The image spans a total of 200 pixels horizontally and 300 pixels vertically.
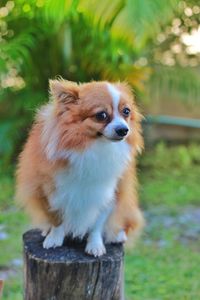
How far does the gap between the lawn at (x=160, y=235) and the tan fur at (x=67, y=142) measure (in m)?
1.29

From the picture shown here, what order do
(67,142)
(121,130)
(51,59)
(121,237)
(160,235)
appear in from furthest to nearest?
1. (51,59)
2. (160,235)
3. (121,237)
4. (67,142)
5. (121,130)

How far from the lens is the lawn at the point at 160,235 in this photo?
4176mm

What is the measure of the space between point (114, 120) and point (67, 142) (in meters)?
0.23

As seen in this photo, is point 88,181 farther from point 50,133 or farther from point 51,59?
point 51,59

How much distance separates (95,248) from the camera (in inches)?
105

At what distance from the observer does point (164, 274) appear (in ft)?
14.4

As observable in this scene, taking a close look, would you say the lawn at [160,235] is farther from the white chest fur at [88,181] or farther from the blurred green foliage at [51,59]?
the white chest fur at [88,181]

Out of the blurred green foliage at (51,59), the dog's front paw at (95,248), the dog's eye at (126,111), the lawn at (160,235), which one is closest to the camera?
the dog's eye at (126,111)

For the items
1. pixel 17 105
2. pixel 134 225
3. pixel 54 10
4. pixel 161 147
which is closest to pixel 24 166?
pixel 134 225

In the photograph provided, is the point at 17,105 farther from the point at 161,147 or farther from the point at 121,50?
the point at 161,147

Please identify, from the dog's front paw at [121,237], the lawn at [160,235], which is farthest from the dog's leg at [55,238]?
the lawn at [160,235]

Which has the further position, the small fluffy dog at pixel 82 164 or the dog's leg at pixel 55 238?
the dog's leg at pixel 55 238

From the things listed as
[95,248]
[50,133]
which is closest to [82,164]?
[50,133]

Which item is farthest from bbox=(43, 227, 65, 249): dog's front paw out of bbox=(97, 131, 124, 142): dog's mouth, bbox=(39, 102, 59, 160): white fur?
bbox=(97, 131, 124, 142): dog's mouth
